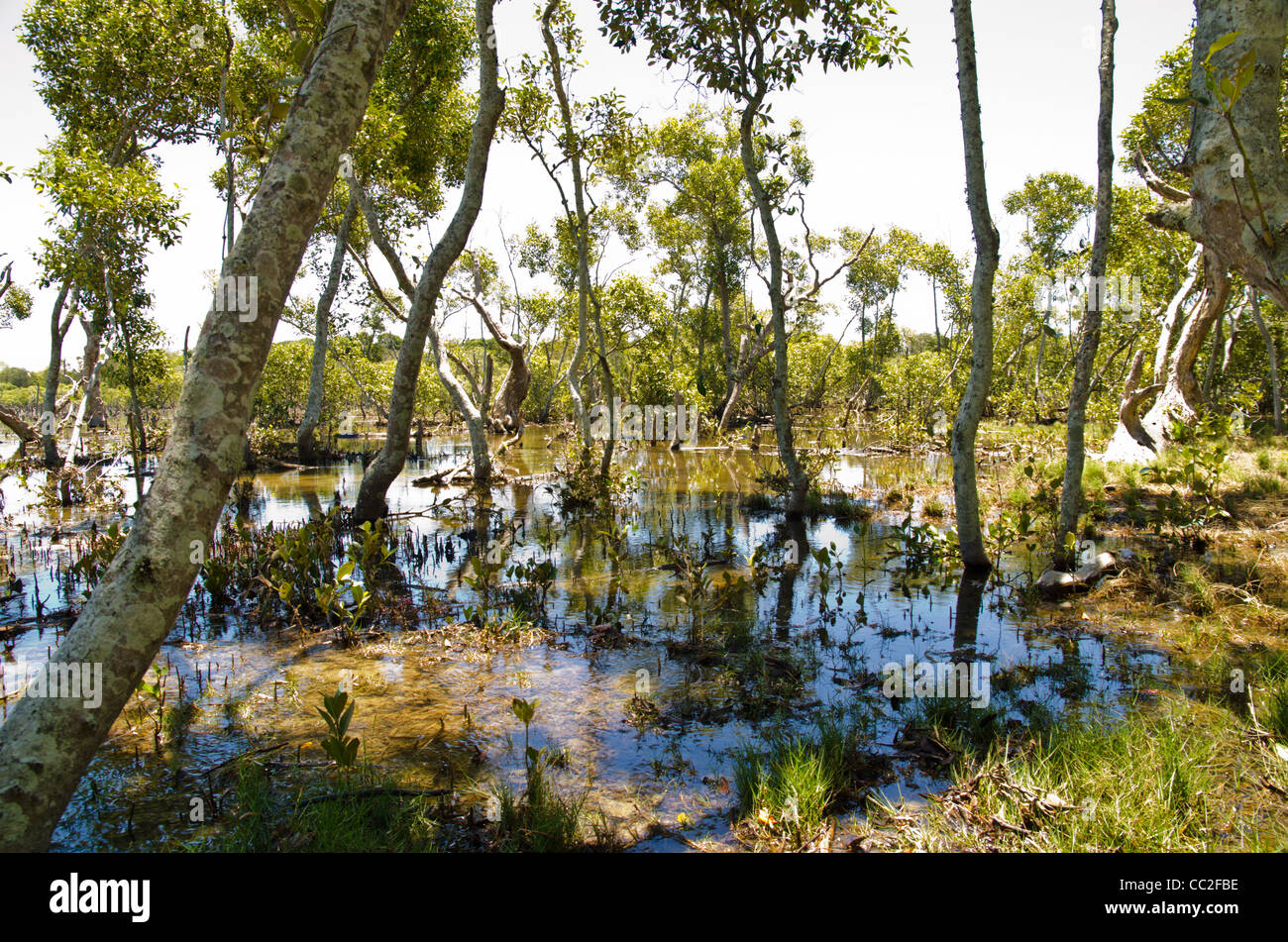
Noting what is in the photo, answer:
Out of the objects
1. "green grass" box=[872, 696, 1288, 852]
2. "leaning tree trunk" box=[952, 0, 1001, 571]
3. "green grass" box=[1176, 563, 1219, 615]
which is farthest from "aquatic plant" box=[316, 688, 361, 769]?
"green grass" box=[1176, 563, 1219, 615]

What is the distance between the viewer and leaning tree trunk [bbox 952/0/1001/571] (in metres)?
6.43

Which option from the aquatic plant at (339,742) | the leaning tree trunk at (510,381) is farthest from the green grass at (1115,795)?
the leaning tree trunk at (510,381)

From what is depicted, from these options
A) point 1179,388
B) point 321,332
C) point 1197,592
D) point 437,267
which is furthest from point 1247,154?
point 321,332

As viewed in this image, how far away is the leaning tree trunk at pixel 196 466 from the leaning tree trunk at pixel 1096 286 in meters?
6.41

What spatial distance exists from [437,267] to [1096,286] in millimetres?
7096

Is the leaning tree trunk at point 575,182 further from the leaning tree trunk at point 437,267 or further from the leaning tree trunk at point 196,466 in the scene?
the leaning tree trunk at point 196,466

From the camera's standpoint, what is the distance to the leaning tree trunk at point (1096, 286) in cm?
647

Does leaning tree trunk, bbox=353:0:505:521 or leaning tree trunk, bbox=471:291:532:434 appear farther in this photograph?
leaning tree trunk, bbox=471:291:532:434

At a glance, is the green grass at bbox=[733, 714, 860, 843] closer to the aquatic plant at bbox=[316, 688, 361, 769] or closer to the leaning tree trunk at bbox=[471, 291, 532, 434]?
the aquatic plant at bbox=[316, 688, 361, 769]

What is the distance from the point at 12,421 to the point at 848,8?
772 inches

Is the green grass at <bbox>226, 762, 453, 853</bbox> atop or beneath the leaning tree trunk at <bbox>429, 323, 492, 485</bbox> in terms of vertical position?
beneath

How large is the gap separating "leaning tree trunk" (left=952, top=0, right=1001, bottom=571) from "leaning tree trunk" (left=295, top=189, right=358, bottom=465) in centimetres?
1254

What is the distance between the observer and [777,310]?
991 cm

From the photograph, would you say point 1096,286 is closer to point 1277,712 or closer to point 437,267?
point 1277,712
